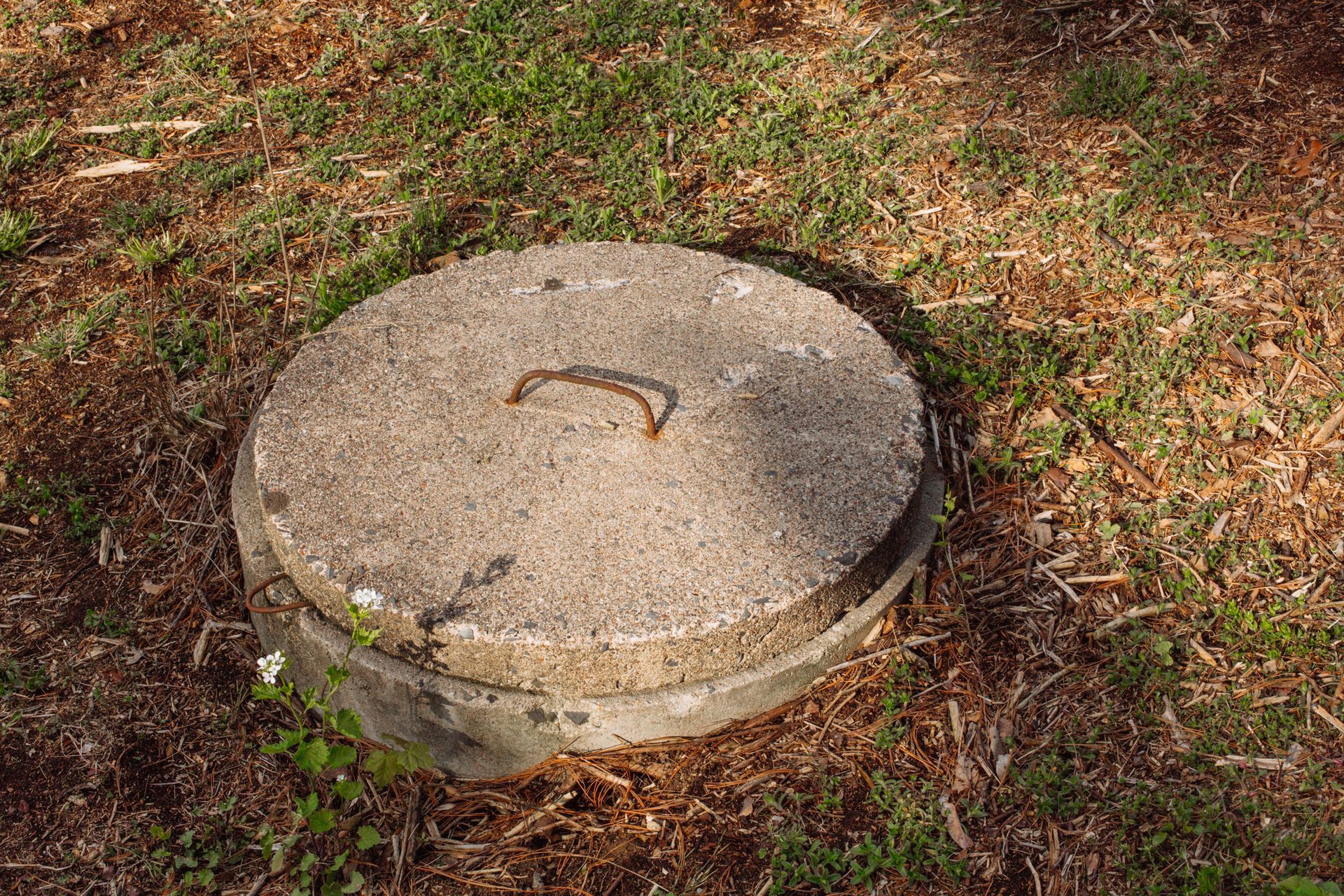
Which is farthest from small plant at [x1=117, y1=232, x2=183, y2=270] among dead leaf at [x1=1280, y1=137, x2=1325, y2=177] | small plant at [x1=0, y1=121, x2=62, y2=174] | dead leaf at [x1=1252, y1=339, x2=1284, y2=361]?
dead leaf at [x1=1280, y1=137, x2=1325, y2=177]

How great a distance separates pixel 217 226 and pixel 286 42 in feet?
4.16

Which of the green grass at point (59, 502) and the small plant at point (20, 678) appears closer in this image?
the small plant at point (20, 678)

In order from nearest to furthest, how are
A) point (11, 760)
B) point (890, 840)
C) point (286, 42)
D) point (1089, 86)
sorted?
point (890, 840) → point (11, 760) → point (1089, 86) → point (286, 42)

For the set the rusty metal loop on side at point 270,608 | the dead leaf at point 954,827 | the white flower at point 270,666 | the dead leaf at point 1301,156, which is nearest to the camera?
the white flower at point 270,666

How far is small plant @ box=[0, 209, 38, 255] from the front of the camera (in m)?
3.98

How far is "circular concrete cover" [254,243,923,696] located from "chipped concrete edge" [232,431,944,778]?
37mm

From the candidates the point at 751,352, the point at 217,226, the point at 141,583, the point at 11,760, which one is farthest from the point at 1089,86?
the point at 11,760

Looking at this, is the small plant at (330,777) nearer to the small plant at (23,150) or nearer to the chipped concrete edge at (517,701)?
the chipped concrete edge at (517,701)

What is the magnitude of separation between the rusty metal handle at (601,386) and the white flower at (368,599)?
644 millimetres

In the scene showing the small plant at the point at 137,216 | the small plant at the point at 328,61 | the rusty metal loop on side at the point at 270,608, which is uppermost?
the small plant at the point at 328,61

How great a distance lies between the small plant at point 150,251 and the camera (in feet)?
12.6

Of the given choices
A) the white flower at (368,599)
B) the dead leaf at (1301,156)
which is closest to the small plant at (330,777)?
the white flower at (368,599)

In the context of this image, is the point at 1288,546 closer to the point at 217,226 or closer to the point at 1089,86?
the point at 1089,86

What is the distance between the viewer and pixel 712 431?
2725mm
